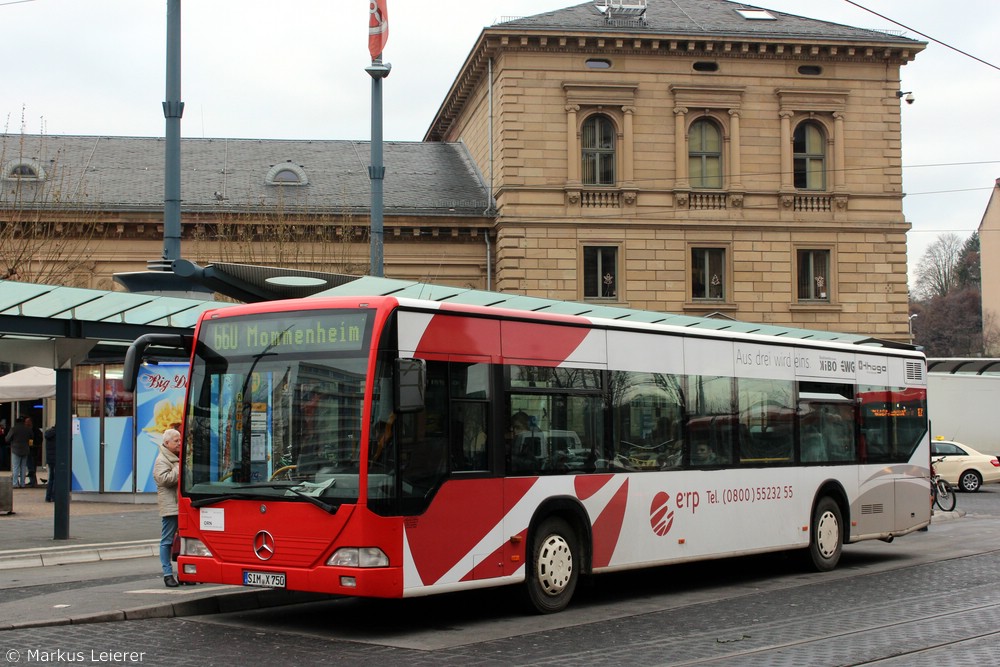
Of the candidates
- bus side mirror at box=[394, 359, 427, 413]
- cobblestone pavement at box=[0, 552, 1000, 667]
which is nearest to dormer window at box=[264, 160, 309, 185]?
cobblestone pavement at box=[0, 552, 1000, 667]

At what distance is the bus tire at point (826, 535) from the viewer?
16.3 m

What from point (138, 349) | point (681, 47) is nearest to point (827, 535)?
point (138, 349)

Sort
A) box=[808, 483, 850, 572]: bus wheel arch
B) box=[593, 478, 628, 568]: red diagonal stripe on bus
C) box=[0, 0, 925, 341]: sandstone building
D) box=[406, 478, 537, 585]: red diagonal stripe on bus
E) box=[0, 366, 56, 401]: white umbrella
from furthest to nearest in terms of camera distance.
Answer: box=[0, 0, 925, 341]: sandstone building < box=[0, 366, 56, 401]: white umbrella < box=[808, 483, 850, 572]: bus wheel arch < box=[593, 478, 628, 568]: red diagonal stripe on bus < box=[406, 478, 537, 585]: red diagonal stripe on bus

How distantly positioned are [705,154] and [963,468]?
15374 mm

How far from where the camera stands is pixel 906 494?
17984mm

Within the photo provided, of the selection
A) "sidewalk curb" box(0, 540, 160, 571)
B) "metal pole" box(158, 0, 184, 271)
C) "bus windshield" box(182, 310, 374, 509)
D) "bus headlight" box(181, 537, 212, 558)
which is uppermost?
"metal pole" box(158, 0, 184, 271)

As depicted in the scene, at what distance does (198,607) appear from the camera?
11.9m

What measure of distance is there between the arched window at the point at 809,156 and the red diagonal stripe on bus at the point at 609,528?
36607 mm

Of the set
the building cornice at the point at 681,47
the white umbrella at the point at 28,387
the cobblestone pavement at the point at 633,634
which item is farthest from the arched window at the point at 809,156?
the cobblestone pavement at the point at 633,634

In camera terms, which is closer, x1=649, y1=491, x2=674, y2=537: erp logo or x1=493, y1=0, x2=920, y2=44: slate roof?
x1=649, y1=491, x2=674, y2=537: erp logo

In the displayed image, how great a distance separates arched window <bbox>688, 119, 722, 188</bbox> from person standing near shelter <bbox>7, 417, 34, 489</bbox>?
987 inches

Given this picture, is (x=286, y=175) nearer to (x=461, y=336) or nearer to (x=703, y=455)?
(x=703, y=455)

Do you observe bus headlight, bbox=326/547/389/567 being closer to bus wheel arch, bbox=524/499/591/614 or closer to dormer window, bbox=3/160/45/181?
bus wheel arch, bbox=524/499/591/614

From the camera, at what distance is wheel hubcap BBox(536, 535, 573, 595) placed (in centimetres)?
1211
